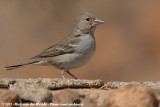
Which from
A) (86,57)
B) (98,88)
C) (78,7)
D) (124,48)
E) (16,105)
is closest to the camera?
(16,105)

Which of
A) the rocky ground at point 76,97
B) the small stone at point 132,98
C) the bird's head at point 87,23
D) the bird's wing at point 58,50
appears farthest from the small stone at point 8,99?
the bird's head at point 87,23

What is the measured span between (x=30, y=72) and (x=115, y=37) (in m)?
3.93

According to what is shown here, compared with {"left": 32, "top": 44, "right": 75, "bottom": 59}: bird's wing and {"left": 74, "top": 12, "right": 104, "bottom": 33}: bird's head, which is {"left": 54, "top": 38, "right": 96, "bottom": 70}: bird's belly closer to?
{"left": 32, "top": 44, "right": 75, "bottom": 59}: bird's wing

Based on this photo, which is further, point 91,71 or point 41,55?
point 91,71

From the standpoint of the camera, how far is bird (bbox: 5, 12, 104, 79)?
852cm

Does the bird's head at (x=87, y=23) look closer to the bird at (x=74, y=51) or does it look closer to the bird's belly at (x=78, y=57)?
the bird at (x=74, y=51)

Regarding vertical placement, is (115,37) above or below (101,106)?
above

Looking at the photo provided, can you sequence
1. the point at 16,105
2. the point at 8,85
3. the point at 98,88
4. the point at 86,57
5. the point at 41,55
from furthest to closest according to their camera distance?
the point at 41,55 → the point at 86,57 → the point at 98,88 → the point at 8,85 → the point at 16,105

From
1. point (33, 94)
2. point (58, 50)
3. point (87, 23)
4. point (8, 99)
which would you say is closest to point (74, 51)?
point (58, 50)

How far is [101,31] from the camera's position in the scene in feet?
61.8

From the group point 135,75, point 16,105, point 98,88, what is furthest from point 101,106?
point 135,75

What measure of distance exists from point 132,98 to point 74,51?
376 centimetres

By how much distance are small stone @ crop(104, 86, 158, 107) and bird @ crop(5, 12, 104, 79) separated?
3.38 metres

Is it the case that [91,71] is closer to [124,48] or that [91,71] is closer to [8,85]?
[124,48]
